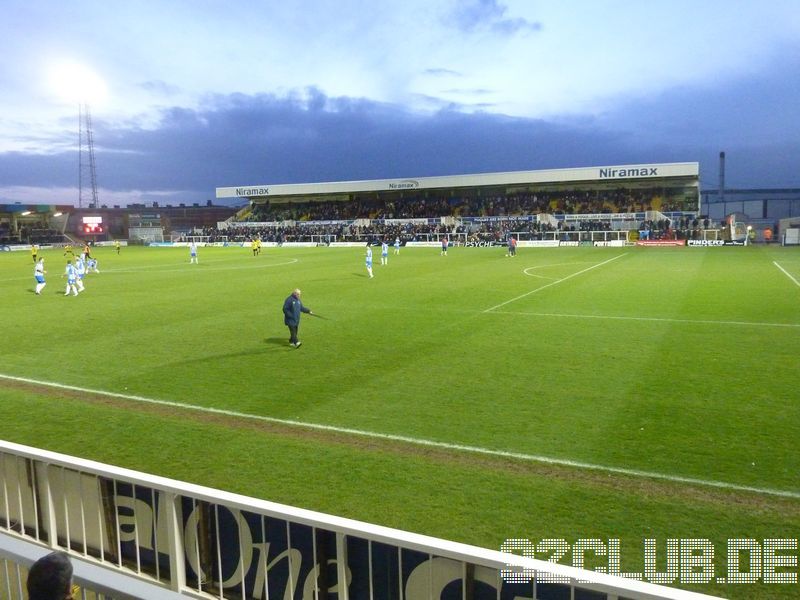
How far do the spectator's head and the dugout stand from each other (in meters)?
71.1

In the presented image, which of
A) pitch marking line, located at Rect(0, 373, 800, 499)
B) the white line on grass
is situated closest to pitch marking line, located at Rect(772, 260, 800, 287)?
the white line on grass

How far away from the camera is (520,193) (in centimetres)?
8194

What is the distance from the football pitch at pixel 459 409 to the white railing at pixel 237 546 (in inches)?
84.5

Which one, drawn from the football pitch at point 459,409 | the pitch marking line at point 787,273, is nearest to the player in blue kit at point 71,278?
the football pitch at point 459,409

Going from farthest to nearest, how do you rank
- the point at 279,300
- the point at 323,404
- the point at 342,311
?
the point at 279,300 → the point at 342,311 → the point at 323,404

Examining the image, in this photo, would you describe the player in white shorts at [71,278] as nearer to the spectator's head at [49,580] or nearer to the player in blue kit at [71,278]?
the player in blue kit at [71,278]

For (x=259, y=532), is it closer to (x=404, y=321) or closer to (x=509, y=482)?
(x=509, y=482)

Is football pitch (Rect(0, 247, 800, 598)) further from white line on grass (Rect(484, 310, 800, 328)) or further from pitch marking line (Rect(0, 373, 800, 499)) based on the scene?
white line on grass (Rect(484, 310, 800, 328))

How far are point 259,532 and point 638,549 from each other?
368cm

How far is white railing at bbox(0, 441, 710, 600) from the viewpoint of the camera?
320 cm

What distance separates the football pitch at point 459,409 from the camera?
259 inches

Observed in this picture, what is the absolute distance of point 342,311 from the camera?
19.8 meters

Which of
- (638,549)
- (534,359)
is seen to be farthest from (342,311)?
(638,549)

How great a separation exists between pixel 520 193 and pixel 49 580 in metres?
82.4
